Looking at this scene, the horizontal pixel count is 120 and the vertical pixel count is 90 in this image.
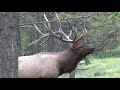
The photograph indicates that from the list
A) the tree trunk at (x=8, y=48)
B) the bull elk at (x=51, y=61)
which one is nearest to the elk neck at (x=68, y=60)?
the bull elk at (x=51, y=61)

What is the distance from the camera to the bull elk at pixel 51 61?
7.85 metres

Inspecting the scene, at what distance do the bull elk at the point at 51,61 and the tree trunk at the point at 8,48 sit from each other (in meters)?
3.34

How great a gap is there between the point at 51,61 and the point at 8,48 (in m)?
4.27

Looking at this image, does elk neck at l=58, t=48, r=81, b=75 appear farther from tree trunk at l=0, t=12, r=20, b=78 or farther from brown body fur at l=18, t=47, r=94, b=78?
tree trunk at l=0, t=12, r=20, b=78

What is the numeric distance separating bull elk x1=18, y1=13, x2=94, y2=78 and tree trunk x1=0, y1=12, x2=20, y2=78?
11.0ft

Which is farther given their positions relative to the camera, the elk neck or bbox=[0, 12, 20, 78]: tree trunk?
the elk neck

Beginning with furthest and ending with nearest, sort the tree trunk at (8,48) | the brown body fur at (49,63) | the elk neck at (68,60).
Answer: the elk neck at (68,60)
the brown body fur at (49,63)
the tree trunk at (8,48)

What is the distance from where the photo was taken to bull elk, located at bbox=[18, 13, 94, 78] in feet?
25.8

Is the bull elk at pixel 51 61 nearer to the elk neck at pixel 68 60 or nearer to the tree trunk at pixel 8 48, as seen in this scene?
the elk neck at pixel 68 60

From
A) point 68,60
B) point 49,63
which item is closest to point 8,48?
point 49,63

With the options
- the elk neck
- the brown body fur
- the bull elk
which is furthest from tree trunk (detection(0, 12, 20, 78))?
the elk neck

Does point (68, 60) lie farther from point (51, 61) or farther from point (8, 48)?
point (8, 48)
